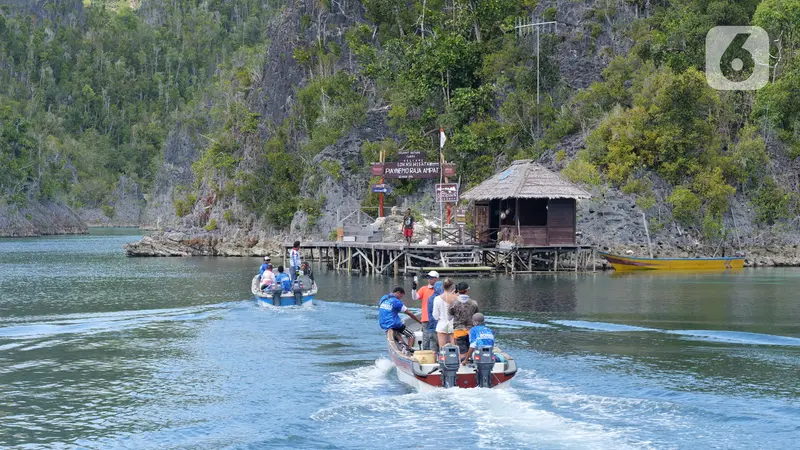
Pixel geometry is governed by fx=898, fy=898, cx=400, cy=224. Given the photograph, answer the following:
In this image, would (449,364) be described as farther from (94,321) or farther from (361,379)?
(94,321)

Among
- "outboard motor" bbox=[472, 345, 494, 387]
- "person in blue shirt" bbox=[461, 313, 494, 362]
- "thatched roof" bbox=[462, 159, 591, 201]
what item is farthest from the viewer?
"thatched roof" bbox=[462, 159, 591, 201]

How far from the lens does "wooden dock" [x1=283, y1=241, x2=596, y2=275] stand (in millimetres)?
54500

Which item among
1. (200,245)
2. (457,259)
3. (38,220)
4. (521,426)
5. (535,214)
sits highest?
(38,220)

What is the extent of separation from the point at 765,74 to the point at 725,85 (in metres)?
3.88

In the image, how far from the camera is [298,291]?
3756 cm

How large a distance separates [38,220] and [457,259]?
108 metres

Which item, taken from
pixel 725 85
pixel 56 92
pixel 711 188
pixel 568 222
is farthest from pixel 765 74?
pixel 56 92

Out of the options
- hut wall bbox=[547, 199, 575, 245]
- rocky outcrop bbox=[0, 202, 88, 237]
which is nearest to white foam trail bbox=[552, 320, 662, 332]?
Result: hut wall bbox=[547, 199, 575, 245]

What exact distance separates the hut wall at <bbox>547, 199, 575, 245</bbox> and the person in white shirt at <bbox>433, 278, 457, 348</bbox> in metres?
34.1

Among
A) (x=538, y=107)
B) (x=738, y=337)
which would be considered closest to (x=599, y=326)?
(x=738, y=337)

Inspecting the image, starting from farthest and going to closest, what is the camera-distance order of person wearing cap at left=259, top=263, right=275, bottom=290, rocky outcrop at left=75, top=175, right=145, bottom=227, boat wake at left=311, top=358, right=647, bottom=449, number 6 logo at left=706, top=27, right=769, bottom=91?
rocky outcrop at left=75, top=175, right=145, bottom=227 < number 6 logo at left=706, top=27, right=769, bottom=91 < person wearing cap at left=259, top=263, right=275, bottom=290 < boat wake at left=311, top=358, right=647, bottom=449

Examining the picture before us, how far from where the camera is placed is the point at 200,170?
102 m

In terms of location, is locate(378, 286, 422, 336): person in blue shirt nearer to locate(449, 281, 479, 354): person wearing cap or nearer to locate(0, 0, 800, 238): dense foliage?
locate(449, 281, 479, 354): person wearing cap

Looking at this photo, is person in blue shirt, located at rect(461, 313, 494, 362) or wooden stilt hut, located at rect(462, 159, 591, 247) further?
wooden stilt hut, located at rect(462, 159, 591, 247)
